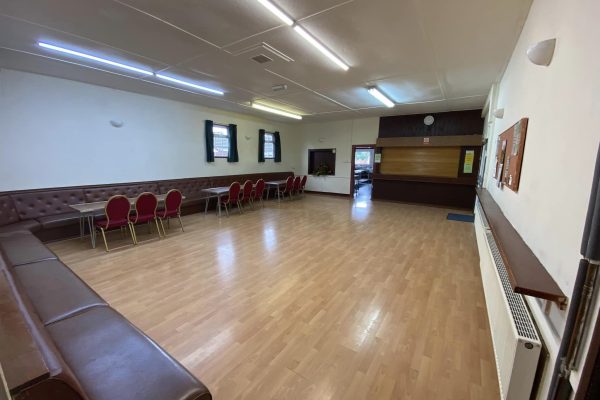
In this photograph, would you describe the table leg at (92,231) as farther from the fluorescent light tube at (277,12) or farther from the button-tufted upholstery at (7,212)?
the fluorescent light tube at (277,12)

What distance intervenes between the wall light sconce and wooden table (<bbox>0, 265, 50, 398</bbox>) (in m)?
2.81

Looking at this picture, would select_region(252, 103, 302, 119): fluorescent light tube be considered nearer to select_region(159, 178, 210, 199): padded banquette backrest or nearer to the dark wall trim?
select_region(159, 178, 210, 199): padded banquette backrest

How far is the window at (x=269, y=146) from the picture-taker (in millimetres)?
9289

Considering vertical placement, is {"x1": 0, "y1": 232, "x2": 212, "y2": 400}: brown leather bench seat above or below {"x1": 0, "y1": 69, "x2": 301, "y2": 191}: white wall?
below

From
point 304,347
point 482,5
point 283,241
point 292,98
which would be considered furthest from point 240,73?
point 304,347

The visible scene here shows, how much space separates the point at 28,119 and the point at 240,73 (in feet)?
12.3

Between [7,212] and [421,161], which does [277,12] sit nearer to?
[7,212]

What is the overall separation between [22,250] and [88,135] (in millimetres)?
3249

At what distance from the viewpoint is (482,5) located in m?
2.31

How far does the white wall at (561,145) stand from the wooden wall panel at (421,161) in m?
6.27

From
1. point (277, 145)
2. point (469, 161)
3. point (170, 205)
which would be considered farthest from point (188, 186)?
point (469, 161)

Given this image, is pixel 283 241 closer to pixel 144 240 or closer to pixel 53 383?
pixel 144 240

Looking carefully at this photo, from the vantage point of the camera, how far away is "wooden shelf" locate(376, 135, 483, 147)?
6966 millimetres

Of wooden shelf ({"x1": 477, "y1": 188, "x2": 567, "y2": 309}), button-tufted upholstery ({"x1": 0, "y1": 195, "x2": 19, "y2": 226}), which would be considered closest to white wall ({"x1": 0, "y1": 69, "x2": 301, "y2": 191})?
button-tufted upholstery ({"x1": 0, "y1": 195, "x2": 19, "y2": 226})
